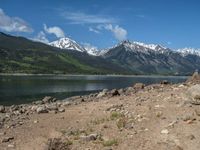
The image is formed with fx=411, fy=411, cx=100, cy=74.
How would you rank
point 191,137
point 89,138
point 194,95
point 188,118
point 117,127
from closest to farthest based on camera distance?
point 191,137 < point 89,138 < point 188,118 < point 117,127 < point 194,95

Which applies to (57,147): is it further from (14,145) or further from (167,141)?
(167,141)

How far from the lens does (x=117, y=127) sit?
23188mm

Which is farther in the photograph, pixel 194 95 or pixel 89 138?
pixel 194 95

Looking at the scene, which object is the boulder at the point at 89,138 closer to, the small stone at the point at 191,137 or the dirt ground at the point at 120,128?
the dirt ground at the point at 120,128

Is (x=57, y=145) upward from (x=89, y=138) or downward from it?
downward

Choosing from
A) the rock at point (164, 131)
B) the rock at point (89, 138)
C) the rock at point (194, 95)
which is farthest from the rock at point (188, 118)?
the rock at point (89, 138)

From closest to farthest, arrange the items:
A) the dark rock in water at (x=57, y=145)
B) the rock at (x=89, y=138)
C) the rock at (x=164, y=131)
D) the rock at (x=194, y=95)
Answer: the dark rock in water at (x=57, y=145) < the rock at (x=89, y=138) < the rock at (x=164, y=131) < the rock at (x=194, y=95)

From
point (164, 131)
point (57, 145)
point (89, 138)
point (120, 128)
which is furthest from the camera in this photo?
point (120, 128)

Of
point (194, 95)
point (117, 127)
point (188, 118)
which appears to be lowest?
point (117, 127)

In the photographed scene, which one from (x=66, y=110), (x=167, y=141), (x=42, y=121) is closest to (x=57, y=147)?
(x=167, y=141)

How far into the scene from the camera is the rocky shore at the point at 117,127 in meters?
20.0

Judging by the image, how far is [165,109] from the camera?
26.1 m

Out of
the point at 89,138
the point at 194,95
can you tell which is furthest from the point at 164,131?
the point at 194,95

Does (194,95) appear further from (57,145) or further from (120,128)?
(57,145)
